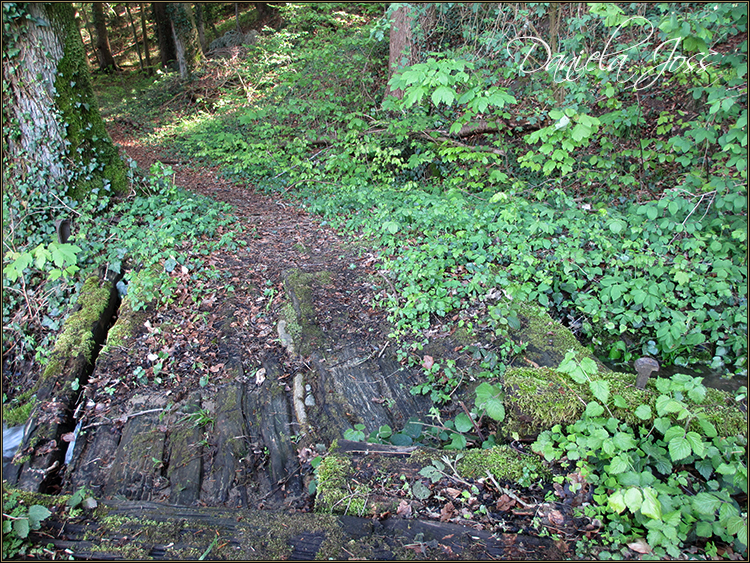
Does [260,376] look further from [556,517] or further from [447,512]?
[556,517]

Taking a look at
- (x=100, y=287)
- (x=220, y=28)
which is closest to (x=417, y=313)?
(x=100, y=287)

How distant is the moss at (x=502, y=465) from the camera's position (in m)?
2.40

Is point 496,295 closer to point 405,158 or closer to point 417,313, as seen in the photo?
point 417,313

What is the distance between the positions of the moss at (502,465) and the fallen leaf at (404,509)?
37 cm

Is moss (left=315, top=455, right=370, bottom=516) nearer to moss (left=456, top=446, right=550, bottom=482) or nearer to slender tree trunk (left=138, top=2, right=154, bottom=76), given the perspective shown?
moss (left=456, top=446, right=550, bottom=482)

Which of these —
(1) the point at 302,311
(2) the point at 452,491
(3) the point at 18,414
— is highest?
(2) the point at 452,491

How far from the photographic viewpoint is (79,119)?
19.3ft

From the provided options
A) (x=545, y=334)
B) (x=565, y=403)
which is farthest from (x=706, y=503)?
(x=545, y=334)

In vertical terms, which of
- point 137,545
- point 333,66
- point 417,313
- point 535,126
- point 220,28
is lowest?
point 417,313

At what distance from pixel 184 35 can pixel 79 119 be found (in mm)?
12427

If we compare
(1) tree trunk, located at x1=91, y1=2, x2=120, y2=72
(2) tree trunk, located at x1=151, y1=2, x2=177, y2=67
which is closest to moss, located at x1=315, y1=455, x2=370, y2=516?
(2) tree trunk, located at x1=151, y1=2, x2=177, y2=67

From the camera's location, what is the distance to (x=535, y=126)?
24.4ft

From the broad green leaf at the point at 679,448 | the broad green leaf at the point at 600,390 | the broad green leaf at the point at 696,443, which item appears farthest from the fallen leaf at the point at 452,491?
the broad green leaf at the point at 696,443

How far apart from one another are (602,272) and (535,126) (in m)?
3.84
